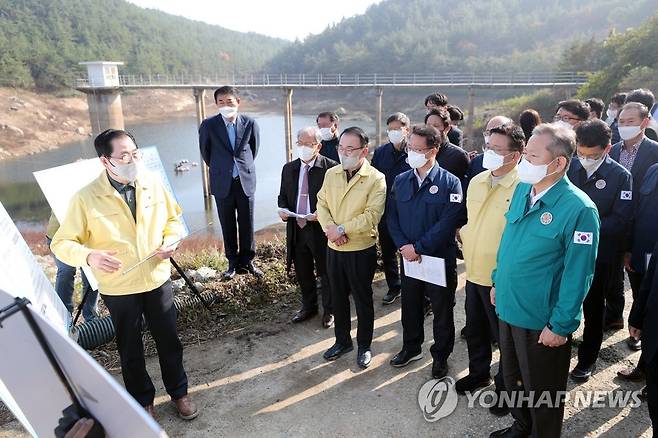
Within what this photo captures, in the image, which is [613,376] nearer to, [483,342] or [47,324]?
[483,342]

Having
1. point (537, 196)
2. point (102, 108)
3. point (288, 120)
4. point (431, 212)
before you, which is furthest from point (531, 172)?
point (102, 108)

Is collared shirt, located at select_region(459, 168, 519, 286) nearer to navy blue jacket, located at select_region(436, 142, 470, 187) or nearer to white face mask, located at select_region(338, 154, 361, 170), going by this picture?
white face mask, located at select_region(338, 154, 361, 170)

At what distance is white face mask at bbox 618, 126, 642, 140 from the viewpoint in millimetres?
3625

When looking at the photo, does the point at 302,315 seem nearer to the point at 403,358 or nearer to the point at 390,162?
the point at 403,358

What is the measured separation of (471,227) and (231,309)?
2.42 m

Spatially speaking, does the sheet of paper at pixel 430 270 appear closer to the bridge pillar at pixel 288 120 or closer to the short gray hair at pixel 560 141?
the short gray hair at pixel 560 141

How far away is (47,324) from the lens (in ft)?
4.46

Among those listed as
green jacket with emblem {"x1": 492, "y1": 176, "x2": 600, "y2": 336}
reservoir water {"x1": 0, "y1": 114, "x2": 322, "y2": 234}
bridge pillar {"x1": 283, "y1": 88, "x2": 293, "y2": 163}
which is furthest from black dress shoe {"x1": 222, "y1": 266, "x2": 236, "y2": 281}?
bridge pillar {"x1": 283, "y1": 88, "x2": 293, "y2": 163}

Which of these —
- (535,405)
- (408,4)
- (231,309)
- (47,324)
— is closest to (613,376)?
(535,405)

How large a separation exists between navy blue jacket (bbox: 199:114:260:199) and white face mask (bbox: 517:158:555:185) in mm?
3023

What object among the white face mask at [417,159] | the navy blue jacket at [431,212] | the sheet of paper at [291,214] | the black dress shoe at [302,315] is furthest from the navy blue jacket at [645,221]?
the black dress shoe at [302,315]

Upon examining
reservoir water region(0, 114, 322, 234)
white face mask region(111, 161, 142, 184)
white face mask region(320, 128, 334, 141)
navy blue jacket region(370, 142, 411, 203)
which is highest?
white face mask region(111, 161, 142, 184)

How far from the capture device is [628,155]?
380cm

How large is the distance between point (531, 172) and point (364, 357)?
6.33 ft
